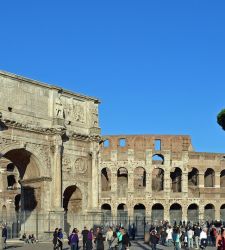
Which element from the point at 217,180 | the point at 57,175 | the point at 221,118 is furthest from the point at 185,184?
the point at 57,175

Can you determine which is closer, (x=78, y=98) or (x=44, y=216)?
(x=44, y=216)

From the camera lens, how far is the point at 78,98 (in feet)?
100

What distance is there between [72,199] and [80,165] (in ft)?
6.78

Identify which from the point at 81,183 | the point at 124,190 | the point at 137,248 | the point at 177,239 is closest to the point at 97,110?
the point at 81,183

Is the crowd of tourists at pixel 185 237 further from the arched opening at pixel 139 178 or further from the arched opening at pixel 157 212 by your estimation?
the arched opening at pixel 139 178

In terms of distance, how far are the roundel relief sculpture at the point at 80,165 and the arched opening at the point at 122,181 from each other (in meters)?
22.2

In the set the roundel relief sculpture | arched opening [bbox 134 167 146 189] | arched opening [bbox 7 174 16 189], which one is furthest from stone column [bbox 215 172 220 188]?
the roundel relief sculpture

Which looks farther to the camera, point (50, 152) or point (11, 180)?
point (11, 180)

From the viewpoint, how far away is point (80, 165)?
3002 cm

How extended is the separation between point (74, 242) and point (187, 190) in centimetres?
3472

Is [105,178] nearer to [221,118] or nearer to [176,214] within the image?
[176,214]

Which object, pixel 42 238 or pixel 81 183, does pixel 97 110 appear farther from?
pixel 42 238

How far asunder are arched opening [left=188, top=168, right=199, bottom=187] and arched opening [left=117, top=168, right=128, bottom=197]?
22.1ft

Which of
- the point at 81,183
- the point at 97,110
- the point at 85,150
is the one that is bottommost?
the point at 81,183
